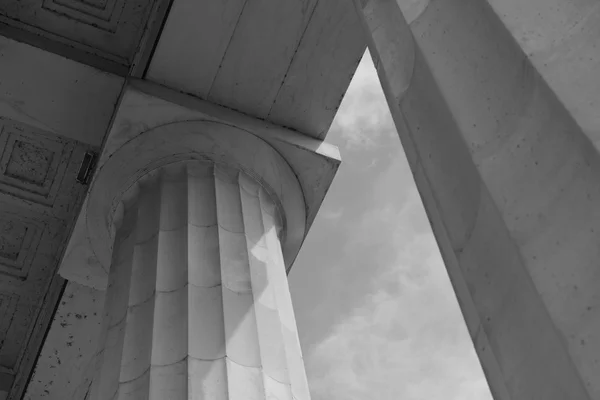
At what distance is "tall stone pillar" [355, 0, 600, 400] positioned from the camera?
2.46 meters

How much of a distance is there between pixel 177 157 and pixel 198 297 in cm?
301

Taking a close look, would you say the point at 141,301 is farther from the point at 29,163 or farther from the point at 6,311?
the point at 6,311

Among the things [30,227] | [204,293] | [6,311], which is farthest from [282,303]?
[6,311]

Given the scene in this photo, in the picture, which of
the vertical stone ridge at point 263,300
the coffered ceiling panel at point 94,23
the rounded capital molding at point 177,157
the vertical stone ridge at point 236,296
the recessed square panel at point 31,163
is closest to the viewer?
the vertical stone ridge at point 236,296

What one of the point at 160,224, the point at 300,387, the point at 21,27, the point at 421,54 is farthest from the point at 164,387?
the point at 21,27

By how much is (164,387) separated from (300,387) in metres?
1.57

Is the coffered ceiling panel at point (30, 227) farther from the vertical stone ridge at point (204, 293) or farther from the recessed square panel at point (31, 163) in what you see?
the vertical stone ridge at point (204, 293)

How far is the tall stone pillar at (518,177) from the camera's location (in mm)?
2461

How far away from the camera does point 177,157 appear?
11039mm

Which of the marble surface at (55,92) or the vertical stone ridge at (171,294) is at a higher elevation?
the marble surface at (55,92)

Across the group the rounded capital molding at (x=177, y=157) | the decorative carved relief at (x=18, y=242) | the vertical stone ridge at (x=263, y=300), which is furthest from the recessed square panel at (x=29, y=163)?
the vertical stone ridge at (x=263, y=300)

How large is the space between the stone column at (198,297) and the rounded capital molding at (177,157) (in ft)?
0.46

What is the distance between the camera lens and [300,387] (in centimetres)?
838

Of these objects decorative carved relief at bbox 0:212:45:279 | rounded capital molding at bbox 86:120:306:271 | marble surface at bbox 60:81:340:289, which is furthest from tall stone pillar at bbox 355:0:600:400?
decorative carved relief at bbox 0:212:45:279
